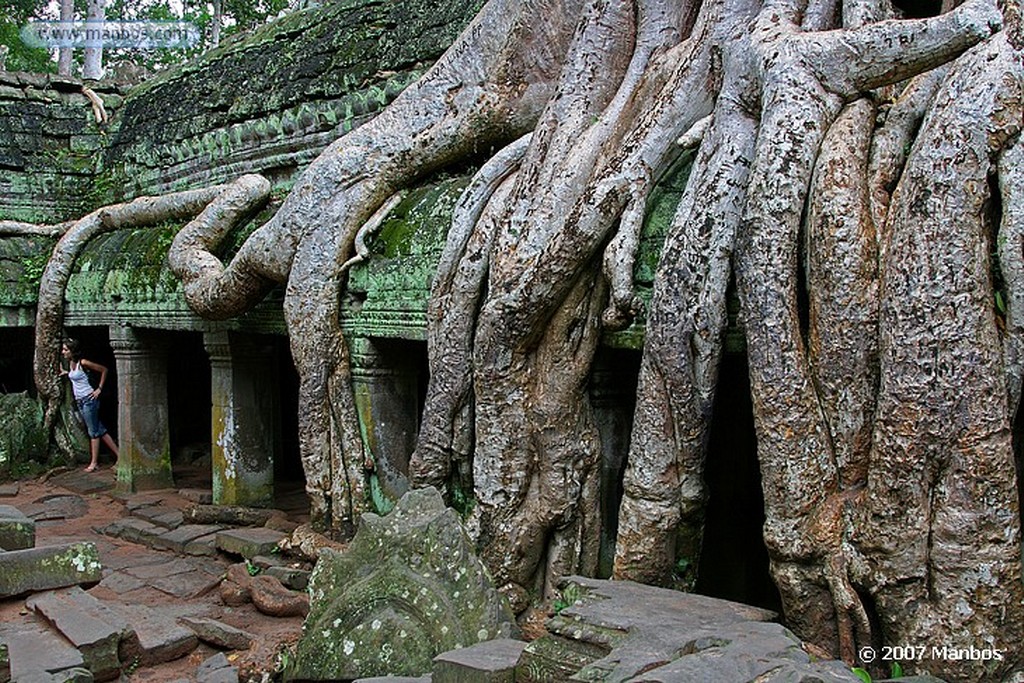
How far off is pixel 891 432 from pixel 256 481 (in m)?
5.46

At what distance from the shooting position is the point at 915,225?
3545 millimetres

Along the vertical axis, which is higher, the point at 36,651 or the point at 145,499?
the point at 36,651

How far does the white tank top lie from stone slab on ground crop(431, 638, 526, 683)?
7.49 m

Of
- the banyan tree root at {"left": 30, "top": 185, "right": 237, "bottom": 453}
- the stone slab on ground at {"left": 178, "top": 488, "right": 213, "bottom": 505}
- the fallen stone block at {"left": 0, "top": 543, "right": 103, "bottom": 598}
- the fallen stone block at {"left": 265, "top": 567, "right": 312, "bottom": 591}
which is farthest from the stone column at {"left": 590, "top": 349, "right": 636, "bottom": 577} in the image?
the banyan tree root at {"left": 30, "top": 185, "right": 237, "bottom": 453}

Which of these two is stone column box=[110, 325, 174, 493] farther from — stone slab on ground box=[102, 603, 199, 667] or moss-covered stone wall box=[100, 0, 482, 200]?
stone slab on ground box=[102, 603, 199, 667]

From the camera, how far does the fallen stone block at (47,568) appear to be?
4.79 metres

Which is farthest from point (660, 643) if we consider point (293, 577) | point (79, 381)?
point (79, 381)

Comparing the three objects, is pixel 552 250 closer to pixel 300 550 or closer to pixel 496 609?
pixel 496 609

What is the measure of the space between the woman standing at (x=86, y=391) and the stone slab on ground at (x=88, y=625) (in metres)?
5.38

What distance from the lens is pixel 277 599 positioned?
575 cm

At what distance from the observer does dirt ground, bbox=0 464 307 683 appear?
Answer: 15.9ft

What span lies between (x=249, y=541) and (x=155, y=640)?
1.74 metres

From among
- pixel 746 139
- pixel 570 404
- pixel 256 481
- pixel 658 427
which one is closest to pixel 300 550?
pixel 256 481

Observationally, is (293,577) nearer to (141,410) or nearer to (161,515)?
(161,515)
